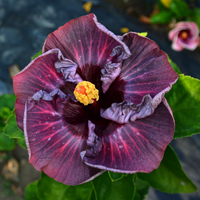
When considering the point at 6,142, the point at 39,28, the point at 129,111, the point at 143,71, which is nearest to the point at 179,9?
the point at 39,28

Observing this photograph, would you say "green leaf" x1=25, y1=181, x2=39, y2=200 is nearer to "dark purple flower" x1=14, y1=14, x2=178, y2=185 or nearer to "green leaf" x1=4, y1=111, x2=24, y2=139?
"green leaf" x1=4, y1=111, x2=24, y2=139

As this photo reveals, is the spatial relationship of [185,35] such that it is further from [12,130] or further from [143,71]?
[12,130]

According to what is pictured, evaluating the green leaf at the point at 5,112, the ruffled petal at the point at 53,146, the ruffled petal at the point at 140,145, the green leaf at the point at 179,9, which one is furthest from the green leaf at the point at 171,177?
the green leaf at the point at 179,9

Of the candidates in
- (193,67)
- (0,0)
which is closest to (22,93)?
(193,67)

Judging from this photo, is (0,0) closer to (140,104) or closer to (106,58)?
(106,58)

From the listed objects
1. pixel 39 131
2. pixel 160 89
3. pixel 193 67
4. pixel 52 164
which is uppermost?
pixel 160 89
